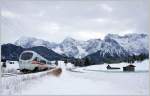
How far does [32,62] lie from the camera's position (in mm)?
3695

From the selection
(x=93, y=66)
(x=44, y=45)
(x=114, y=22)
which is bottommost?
(x=93, y=66)

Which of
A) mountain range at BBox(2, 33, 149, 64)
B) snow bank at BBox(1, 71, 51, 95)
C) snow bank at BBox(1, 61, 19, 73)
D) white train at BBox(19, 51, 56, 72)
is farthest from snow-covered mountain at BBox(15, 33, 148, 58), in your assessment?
snow bank at BBox(1, 71, 51, 95)

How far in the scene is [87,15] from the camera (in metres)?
3.68

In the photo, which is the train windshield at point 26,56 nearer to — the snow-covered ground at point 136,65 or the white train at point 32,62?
the white train at point 32,62

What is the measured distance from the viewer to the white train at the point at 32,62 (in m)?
3.65

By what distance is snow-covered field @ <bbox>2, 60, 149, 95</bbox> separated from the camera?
3.64 meters

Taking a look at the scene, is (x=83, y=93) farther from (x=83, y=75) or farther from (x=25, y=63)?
(x=25, y=63)

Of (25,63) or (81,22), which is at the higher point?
(81,22)

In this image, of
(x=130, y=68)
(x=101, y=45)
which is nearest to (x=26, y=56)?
(x=101, y=45)

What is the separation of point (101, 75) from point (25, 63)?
0.86 metres

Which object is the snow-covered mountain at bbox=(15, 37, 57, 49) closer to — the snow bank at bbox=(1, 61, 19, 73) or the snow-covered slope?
the snow bank at bbox=(1, 61, 19, 73)

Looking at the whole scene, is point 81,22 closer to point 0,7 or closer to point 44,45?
point 44,45

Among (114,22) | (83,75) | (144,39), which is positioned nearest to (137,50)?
(144,39)

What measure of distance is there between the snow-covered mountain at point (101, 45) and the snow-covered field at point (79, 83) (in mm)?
149
